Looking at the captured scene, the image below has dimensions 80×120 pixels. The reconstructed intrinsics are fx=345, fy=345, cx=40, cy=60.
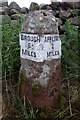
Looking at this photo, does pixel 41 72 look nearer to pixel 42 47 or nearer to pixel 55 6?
pixel 42 47

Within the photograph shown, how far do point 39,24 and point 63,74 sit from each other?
1.89 feet

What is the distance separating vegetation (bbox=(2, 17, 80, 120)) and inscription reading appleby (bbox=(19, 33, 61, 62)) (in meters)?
0.33

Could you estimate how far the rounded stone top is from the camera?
2.21 metres

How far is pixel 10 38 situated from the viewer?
9.24ft

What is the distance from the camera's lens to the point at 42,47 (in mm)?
2189

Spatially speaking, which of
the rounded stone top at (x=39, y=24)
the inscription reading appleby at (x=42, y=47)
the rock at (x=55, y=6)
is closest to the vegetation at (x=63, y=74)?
the inscription reading appleby at (x=42, y=47)

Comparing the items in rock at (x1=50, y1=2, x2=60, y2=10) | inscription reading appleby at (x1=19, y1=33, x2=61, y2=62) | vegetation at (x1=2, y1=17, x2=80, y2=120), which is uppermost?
rock at (x1=50, y1=2, x2=60, y2=10)

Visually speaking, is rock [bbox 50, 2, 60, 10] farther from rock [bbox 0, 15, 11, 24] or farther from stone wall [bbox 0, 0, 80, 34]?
rock [bbox 0, 15, 11, 24]

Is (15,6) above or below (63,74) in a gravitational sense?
above

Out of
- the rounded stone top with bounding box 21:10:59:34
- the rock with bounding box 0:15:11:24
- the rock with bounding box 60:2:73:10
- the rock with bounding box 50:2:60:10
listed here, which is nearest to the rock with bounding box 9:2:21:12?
the rock with bounding box 50:2:60:10

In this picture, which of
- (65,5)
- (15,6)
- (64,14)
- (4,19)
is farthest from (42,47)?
(15,6)

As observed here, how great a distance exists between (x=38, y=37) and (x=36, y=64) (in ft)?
0.58

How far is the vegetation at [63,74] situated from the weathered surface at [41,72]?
0.28ft

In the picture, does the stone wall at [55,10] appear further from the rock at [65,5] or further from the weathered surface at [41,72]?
the weathered surface at [41,72]
